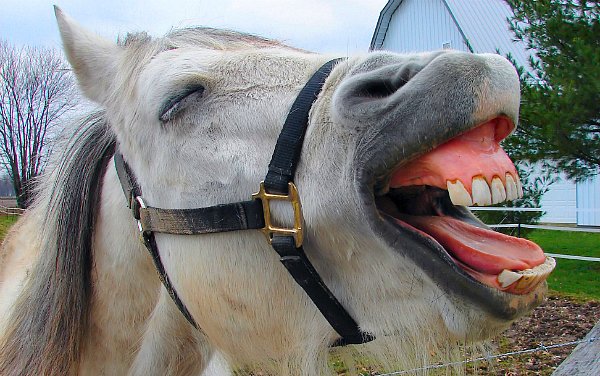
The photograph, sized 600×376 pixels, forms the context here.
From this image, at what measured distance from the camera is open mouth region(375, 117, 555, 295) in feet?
3.67

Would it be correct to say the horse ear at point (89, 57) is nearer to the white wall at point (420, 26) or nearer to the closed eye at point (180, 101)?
the closed eye at point (180, 101)

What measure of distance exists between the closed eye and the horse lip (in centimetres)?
69

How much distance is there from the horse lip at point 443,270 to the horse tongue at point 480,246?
6 centimetres

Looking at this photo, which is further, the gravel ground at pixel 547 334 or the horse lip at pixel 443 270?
the gravel ground at pixel 547 334

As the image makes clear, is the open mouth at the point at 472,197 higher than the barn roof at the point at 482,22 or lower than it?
lower

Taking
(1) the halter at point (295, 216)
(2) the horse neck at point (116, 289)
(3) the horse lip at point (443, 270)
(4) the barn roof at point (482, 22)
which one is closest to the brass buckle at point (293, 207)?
(1) the halter at point (295, 216)

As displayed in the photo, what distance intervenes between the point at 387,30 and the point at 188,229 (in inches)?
793

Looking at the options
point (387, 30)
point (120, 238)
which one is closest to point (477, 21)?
point (387, 30)

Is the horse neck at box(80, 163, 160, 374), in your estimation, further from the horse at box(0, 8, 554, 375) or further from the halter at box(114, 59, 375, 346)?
the halter at box(114, 59, 375, 346)

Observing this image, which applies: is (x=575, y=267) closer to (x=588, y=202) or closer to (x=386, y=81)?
(x=588, y=202)

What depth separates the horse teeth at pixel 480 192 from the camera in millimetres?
1081

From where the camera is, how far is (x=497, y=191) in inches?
43.9

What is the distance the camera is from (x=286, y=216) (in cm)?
138

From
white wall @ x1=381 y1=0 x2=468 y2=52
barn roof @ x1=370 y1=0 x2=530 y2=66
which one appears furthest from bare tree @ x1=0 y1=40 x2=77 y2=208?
white wall @ x1=381 y1=0 x2=468 y2=52
